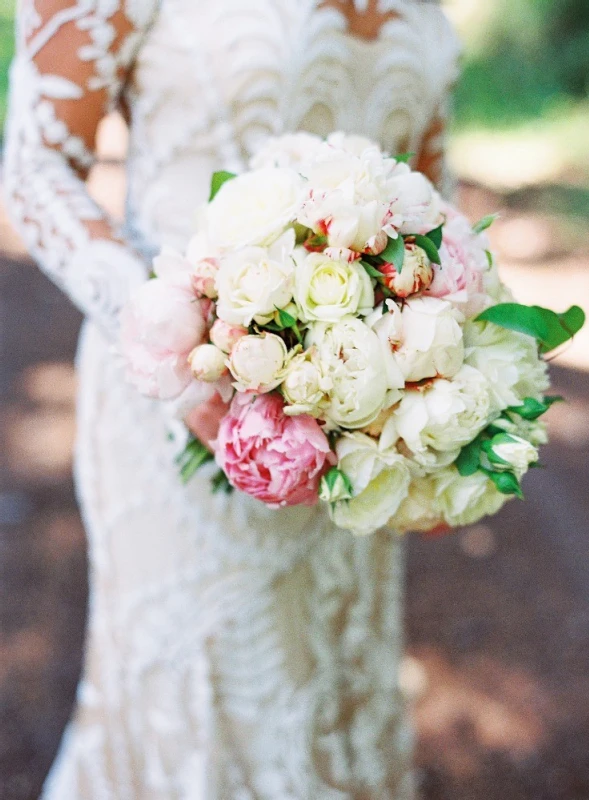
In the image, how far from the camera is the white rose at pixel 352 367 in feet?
3.48

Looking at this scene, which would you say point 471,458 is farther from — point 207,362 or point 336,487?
point 207,362

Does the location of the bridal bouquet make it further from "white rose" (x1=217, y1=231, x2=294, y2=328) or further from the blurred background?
the blurred background

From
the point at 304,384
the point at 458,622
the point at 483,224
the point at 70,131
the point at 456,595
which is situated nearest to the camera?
the point at 304,384

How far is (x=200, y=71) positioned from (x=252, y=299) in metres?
0.69

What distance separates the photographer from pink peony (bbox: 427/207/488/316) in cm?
114

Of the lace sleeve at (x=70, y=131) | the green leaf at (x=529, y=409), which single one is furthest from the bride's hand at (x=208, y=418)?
the green leaf at (x=529, y=409)

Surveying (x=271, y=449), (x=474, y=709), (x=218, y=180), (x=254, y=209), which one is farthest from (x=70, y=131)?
(x=474, y=709)

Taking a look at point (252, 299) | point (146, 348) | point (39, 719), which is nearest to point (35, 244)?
point (146, 348)

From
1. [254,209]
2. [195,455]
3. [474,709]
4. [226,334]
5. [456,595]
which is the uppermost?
[254,209]

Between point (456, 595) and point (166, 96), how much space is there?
258 cm

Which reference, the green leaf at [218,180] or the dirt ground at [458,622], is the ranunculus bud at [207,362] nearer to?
the green leaf at [218,180]

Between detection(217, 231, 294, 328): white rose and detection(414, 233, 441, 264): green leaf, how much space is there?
0.52 ft

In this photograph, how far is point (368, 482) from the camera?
115 centimetres

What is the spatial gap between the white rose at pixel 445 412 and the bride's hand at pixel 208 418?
276mm
